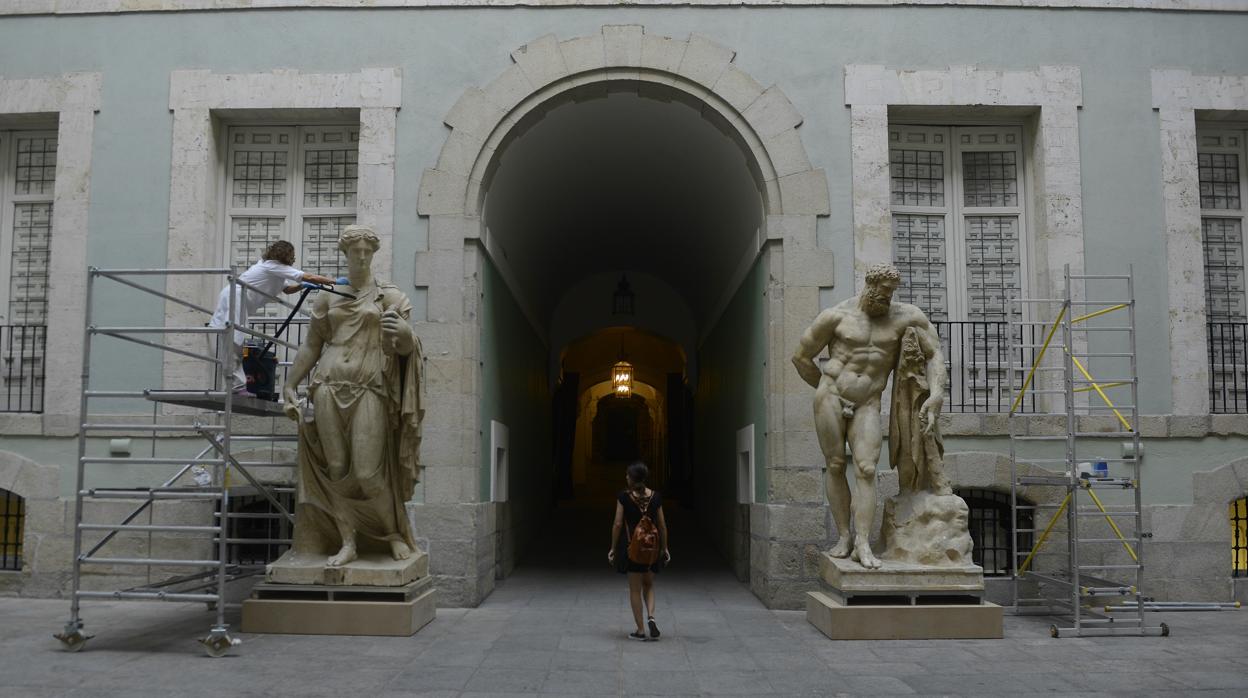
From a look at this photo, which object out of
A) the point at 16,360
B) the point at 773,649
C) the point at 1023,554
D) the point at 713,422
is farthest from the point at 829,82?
the point at 16,360

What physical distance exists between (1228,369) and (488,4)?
8.82 meters

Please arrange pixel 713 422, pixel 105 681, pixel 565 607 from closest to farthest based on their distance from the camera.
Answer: pixel 105 681 < pixel 565 607 < pixel 713 422

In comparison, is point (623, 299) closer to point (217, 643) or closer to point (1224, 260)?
point (1224, 260)

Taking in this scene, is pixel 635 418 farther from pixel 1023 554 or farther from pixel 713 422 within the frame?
pixel 1023 554

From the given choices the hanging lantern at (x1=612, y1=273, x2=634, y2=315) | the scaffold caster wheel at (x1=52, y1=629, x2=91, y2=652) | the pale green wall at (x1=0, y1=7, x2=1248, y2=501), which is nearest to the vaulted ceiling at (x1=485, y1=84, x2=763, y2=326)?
the hanging lantern at (x1=612, y1=273, x2=634, y2=315)

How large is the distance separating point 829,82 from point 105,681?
8408 millimetres

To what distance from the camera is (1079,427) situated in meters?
10.2

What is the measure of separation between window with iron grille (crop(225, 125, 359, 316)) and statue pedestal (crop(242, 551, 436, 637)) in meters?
3.98

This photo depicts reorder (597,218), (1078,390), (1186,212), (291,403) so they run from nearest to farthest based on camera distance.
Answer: (291,403) < (1078,390) < (1186,212) < (597,218)

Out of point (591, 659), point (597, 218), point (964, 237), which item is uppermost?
point (597, 218)

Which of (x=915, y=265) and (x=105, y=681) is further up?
(x=915, y=265)

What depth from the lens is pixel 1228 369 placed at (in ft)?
35.6

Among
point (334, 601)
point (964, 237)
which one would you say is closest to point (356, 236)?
point (334, 601)

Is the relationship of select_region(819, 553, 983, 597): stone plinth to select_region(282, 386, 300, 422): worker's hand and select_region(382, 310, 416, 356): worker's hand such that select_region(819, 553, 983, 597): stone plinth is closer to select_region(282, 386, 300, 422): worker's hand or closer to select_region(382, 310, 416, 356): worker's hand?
select_region(382, 310, 416, 356): worker's hand
